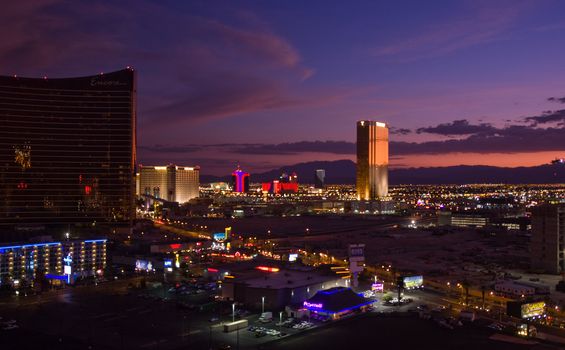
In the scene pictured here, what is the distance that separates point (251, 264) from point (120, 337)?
1542 centimetres

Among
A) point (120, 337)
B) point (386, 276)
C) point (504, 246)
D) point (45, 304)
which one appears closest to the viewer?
point (120, 337)

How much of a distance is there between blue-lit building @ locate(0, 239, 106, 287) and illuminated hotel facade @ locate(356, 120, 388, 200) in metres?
93.0

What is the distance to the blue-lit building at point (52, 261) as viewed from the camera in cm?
3591

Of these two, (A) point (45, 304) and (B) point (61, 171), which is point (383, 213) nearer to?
(B) point (61, 171)

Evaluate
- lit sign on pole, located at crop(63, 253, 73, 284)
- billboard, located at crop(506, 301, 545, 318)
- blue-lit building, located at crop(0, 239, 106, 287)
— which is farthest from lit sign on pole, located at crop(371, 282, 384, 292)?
lit sign on pole, located at crop(63, 253, 73, 284)

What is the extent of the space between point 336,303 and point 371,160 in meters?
103

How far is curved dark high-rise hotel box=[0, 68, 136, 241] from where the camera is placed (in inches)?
2313

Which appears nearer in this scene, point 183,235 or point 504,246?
point 504,246

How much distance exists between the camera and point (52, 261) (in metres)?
38.7

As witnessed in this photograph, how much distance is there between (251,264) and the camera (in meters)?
37.8

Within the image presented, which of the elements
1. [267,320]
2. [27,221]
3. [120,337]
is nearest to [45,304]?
[120,337]

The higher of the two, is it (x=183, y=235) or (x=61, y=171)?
(x=61, y=171)

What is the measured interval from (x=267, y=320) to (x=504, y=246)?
36.9 m

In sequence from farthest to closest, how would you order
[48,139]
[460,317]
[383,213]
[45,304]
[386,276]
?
[383,213], [48,139], [386,276], [45,304], [460,317]
